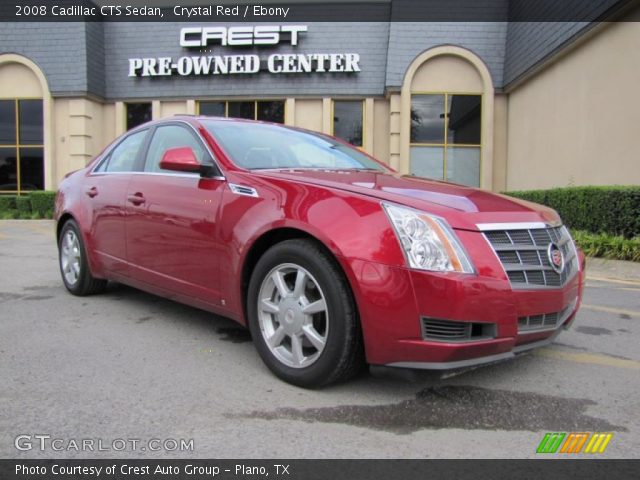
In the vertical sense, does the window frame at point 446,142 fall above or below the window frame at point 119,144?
above

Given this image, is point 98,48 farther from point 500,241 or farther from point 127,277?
point 500,241

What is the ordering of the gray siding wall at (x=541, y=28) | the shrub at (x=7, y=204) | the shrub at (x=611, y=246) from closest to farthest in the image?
the shrub at (x=611, y=246)
the gray siding wall at (x=541, y=28)
the shrub at (x=7, y=204)

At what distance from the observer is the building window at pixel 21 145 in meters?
17.1

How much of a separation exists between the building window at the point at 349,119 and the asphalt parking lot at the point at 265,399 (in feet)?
42.8

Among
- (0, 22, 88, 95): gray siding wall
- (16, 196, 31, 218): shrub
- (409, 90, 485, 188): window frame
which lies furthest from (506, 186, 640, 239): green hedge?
(16, 196, 31, 218): shrub

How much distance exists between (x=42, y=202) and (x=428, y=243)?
16.1 metres

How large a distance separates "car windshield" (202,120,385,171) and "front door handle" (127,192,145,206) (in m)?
0.75

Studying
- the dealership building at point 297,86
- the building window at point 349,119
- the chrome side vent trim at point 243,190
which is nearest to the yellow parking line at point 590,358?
the chrome side vent trim at point 243,190

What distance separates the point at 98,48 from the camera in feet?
55.2

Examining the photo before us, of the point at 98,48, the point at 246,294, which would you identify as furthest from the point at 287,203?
the point at 98,48

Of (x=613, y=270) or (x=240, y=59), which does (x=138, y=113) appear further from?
(x=613, y=270)

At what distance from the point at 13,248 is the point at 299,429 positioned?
28.8 ft

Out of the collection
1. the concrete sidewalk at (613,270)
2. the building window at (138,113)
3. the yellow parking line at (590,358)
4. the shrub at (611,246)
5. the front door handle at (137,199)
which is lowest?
the yellow parking line at (590,358)

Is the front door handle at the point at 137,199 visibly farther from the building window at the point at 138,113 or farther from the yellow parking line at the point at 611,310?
the building window at the point at 138,113
